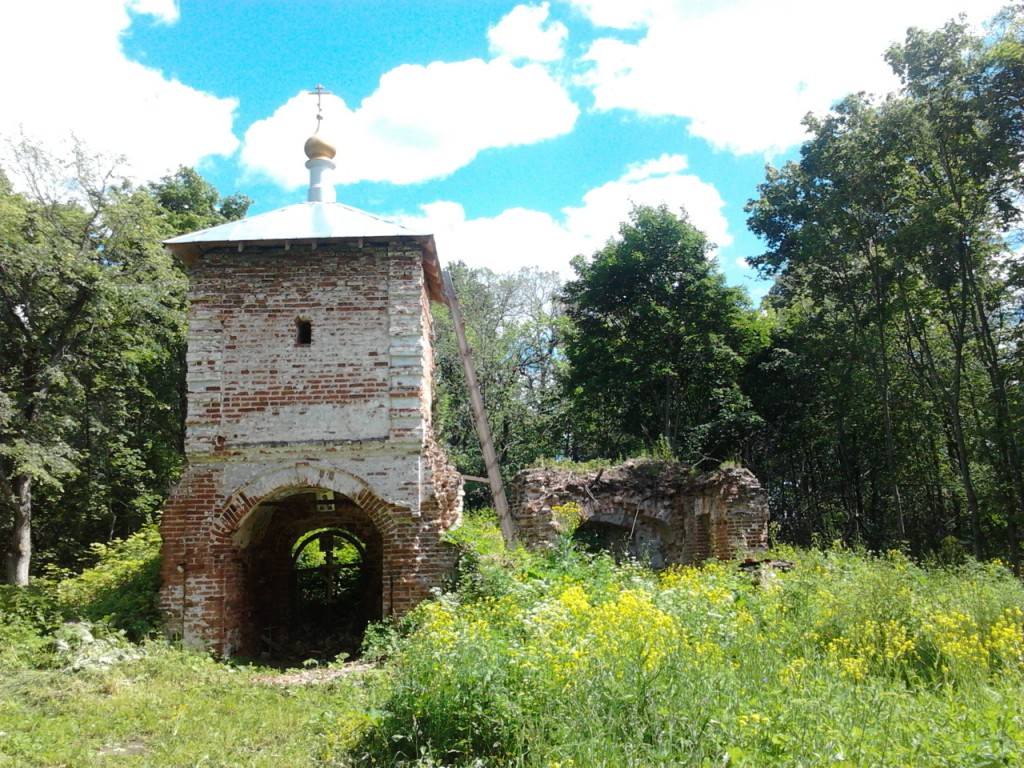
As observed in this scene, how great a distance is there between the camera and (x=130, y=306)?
58.1ft

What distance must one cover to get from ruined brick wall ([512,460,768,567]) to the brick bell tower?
4817 mm

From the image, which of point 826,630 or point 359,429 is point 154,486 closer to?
point 359,429

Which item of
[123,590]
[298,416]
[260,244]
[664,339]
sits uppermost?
[664,339]

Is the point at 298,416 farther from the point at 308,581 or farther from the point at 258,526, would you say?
the point at 308,581

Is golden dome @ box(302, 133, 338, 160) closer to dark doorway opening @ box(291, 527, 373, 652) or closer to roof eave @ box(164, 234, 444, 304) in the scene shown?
roof eave @ box(164, 234, 444, 304)

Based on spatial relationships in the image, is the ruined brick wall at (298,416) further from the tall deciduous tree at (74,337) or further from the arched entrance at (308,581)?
the tall deciduous tree at (74,337)

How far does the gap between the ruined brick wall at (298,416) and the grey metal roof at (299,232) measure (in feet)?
0.73

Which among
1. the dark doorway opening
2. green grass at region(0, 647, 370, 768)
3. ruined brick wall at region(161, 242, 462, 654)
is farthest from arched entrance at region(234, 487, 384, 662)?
green grass at region(0, 647, 370, 768)

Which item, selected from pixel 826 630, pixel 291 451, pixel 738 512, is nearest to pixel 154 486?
pixel 291 451

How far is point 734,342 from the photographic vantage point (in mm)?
24250

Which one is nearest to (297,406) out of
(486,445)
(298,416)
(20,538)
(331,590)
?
(298,416)

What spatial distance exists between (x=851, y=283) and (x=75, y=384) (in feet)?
64.7

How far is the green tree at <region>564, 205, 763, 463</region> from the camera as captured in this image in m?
23.4

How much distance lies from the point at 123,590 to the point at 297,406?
3558 mm
